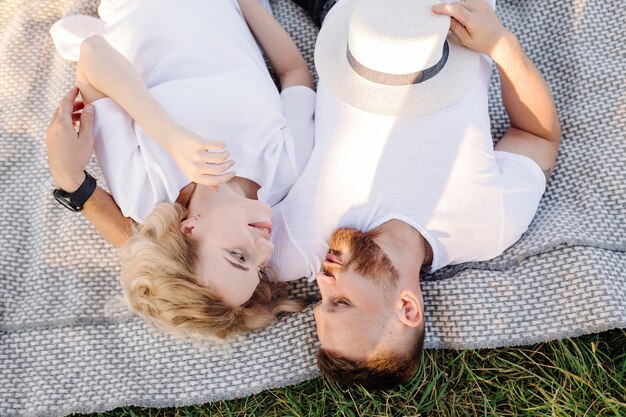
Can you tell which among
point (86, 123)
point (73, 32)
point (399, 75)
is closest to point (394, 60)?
point (399, 75)

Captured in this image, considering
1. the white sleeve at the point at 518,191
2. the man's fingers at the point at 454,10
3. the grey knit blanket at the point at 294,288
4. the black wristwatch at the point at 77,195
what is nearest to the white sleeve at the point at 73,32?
the grey knit blanket at the point at 294,288

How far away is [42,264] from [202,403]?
1.07m

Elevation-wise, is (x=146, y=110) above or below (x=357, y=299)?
above

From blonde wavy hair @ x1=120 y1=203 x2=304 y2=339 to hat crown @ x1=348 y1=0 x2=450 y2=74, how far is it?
3.48 ft

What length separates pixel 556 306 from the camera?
2.60 meters

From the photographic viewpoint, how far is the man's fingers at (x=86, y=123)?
257 cm

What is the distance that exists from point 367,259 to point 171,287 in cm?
82

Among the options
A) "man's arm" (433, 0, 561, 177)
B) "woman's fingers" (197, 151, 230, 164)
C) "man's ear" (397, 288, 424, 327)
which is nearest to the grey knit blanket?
"man's arm" (433, 0, 561, 177)

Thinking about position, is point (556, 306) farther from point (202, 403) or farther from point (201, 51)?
point (201, 51)

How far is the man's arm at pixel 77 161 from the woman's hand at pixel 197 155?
0.43 meters

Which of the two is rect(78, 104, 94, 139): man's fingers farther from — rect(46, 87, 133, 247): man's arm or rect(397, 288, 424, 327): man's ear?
rect(397, 288, 424, 327): man's ear

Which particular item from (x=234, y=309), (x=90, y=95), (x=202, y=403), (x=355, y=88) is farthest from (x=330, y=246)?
(x=90, y=95)

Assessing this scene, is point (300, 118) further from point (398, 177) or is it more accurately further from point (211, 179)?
point (211, 179)

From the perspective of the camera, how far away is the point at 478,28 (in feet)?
8.53
